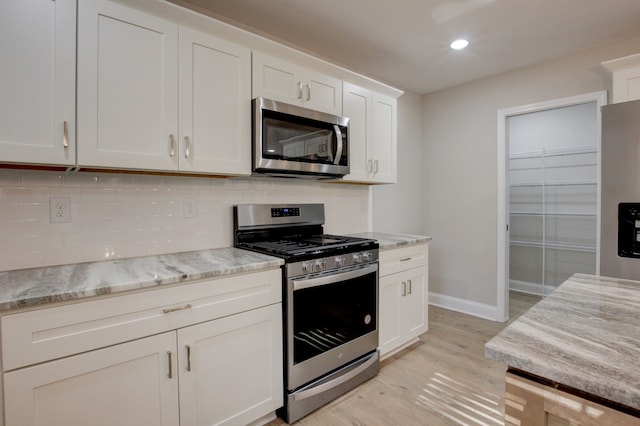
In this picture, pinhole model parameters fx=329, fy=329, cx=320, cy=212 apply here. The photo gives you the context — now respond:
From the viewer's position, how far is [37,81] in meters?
1.38

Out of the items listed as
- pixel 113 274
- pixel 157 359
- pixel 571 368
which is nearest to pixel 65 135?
pixel 113 274

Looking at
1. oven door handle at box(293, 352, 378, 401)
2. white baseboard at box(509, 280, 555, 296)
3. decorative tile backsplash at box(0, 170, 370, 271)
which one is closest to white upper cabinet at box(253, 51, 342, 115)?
decorative tile backsplash at box(0, 170, 370, 271)

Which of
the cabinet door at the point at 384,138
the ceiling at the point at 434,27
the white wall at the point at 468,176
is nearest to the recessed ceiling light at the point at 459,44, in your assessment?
the ceiling at the point at 434,27

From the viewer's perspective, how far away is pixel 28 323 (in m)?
1.15

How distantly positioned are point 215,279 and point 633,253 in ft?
8.69

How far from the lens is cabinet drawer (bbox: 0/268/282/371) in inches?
45.1

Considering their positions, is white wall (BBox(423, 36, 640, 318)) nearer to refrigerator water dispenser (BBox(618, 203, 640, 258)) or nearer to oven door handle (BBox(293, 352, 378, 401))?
refrigerator water dispenser (BBox(618, 203, 640, 258))

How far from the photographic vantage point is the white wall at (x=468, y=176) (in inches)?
129

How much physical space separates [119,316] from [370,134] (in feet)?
7.28

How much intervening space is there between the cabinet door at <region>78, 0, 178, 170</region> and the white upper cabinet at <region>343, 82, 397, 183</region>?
134cm

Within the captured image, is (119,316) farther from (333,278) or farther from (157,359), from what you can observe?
(333,278)

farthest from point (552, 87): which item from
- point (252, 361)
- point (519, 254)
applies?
point (252, 361)

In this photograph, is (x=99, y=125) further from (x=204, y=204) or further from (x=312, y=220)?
(x=312, y=220)

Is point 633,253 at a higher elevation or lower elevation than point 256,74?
lower
